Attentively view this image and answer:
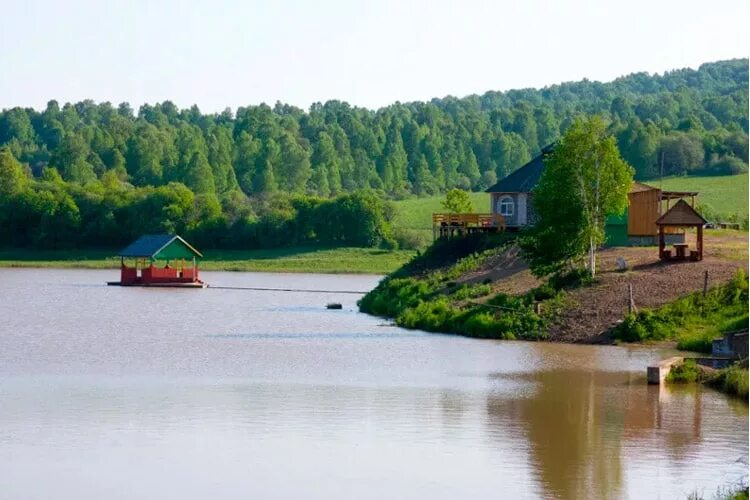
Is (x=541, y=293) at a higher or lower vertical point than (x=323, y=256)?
lower

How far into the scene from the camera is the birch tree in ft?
166

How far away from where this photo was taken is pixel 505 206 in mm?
67625

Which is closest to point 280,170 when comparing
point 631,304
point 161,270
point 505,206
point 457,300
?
point 161,270

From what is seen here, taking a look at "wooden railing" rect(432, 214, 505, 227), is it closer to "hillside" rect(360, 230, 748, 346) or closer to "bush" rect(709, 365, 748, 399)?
"hillside" rect(360, 230, 748, 346)

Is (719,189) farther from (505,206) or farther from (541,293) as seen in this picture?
(541,293)

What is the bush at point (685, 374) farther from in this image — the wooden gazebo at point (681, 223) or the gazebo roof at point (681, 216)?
the gazebo roof at point (681, 216)

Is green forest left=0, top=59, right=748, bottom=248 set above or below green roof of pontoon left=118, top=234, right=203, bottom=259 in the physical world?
above

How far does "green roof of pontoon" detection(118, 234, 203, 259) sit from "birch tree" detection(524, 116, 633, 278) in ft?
119

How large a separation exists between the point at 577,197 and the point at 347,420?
22.9 m

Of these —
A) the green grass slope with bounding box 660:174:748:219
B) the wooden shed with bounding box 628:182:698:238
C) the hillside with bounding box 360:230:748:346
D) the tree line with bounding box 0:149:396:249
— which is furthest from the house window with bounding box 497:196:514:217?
the tree line with bounding box 0:149:396:249

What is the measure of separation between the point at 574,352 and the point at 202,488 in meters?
20.8

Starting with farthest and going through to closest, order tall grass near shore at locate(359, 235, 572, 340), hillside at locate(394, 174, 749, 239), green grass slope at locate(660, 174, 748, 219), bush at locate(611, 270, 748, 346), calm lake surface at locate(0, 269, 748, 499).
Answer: hillside at locate(394, 174, 749, 239) < green grass slope at locate(660, 174, 748, 219) < tall grass near shore at locate(359, 235, 572, 340) < bush at locate(611, 270, 748, 346) < calm lake surface at locate(0, 269, 748, 499)

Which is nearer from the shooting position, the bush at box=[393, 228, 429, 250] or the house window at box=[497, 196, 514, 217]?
the house window at box=[497, 196, 514, 217]

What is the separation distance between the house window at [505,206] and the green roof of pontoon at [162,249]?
887 inches
